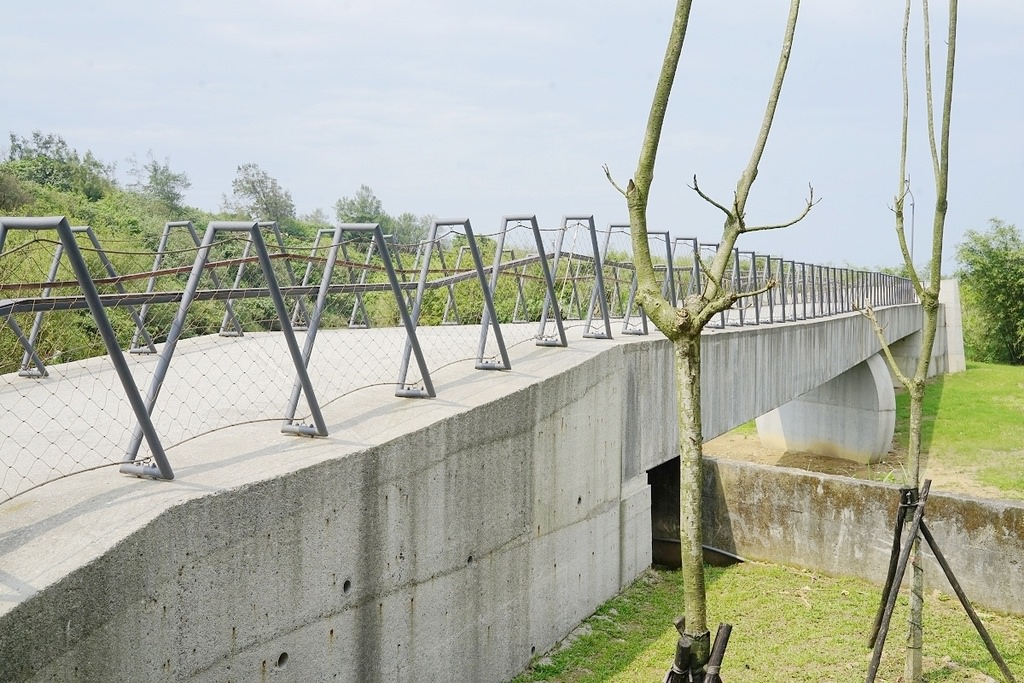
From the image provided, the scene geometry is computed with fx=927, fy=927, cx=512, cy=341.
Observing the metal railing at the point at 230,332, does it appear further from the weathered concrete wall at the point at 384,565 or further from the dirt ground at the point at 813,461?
the dirt ground at the point at 813,461

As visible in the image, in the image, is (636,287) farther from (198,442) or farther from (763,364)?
(198,442)

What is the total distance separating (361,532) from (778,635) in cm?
569

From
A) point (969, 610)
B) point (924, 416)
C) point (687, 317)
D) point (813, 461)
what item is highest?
point (687, 317)

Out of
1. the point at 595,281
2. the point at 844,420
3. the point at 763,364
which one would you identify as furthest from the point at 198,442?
the point at 844,420

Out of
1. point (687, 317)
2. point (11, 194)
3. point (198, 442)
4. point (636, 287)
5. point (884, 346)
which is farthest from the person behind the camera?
point (11, 194)

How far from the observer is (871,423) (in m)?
26.1

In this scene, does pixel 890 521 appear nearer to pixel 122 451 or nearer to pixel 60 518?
pixel 122 451

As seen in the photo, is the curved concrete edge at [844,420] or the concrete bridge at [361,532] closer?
the concrete bridge at [361,532]

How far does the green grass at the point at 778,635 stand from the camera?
27.9ft

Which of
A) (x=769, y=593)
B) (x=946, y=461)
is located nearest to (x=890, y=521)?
(x=769, y=593)

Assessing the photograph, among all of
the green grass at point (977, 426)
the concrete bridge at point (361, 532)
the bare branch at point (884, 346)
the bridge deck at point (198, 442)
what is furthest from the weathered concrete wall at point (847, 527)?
the green grass at point (977, 426)

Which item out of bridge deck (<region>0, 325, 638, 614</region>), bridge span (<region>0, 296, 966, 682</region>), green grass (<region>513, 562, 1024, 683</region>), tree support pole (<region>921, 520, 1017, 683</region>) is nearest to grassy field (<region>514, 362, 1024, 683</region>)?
green grass (<region>513, 562, 1024, 683</region>)

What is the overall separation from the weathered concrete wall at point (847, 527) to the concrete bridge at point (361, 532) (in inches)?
57.9

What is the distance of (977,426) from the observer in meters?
27.6
